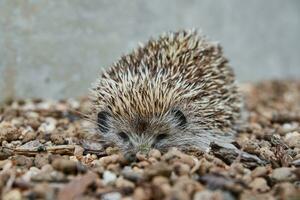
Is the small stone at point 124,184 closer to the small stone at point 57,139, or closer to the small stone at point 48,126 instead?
the small stone at point 57,139

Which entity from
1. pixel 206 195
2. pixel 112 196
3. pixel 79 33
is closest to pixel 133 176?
pixel 112 196

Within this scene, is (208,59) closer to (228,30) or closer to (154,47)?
(154,47)

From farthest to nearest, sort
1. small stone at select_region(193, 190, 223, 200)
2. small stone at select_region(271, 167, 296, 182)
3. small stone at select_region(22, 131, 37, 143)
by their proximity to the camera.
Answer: small stone at select_region(22, 131, 37, 143) < small stone at select_region(271, 167, 296, 182) < small stone at select_region(193, 190, 223, 200)

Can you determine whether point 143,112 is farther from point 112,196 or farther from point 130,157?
point 112,196

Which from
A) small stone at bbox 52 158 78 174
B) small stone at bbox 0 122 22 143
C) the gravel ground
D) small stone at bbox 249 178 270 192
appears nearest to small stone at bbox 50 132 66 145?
the gravel ground

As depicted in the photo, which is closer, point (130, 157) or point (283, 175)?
point (283, 175)

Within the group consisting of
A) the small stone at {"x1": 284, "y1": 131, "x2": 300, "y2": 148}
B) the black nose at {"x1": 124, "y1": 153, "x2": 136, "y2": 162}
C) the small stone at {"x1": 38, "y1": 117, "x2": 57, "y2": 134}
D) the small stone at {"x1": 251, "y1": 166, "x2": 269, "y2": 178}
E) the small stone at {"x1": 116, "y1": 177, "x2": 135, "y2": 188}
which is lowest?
the small stone at {"x1": 116, "y1": 177, "x2": 135, "y2": 188}

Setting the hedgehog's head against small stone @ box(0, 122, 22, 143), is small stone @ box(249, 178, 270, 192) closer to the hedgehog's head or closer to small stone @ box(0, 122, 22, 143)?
the hedgehog's head
